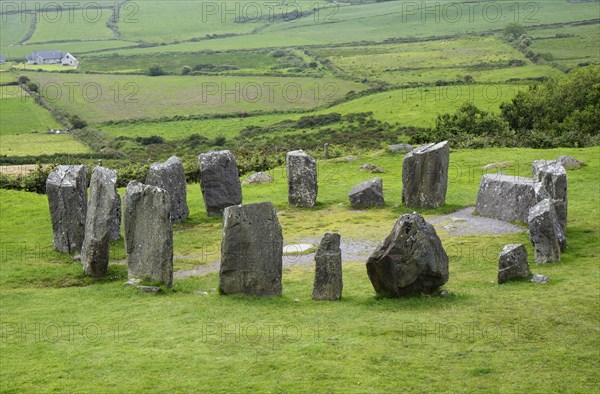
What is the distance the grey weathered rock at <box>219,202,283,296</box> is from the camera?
975 inches

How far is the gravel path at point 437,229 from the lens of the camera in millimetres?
30938

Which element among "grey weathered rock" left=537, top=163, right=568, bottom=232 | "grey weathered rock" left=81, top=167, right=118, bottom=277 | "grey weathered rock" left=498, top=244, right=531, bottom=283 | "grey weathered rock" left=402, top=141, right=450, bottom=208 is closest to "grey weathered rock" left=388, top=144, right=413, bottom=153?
"grey weathered rock" left=402, top=141, right=450, bottom=208

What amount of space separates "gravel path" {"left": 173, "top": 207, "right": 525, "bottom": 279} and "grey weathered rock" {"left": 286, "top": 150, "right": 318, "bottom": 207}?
6144mm

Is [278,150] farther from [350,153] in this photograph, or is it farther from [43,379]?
[43,379]

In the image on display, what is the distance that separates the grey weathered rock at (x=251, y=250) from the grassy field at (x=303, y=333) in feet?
1.85

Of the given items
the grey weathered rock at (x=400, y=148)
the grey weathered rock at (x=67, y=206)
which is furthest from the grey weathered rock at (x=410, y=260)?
the grey weathered rock at (x=400, y=148)

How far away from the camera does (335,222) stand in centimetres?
3759

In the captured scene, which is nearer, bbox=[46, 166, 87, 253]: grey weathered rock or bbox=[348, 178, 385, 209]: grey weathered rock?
bbox=[46, 166, 87, 253]: grey weathered rock

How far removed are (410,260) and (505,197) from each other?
526 inches

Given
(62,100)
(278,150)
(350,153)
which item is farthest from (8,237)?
(62,100)

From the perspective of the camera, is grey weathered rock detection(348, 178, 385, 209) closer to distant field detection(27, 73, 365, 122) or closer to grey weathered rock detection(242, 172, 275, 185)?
grey weathered rock detection(242, 172, 275, 185)

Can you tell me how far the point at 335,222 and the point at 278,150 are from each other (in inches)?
1235

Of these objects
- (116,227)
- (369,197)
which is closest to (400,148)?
(369,197)

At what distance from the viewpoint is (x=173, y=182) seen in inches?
1473
